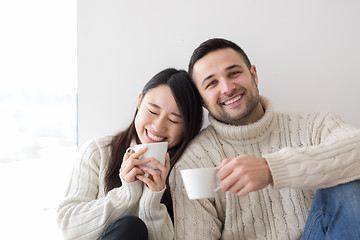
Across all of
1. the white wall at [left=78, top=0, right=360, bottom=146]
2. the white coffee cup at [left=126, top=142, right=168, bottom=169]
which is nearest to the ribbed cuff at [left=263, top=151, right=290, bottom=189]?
the white coffee cup at [left=126, top=142, right=168, bottom=169]

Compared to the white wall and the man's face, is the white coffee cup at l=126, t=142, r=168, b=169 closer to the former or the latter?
the man's face

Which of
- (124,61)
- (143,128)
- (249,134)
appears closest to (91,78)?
(124,61)

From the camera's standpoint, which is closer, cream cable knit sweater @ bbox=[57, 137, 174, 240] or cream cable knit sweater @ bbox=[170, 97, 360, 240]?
cream cable knit sweater @ bbox=[170, 97, 360, 240]

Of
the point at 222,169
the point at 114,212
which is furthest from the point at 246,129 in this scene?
the point at 114,212

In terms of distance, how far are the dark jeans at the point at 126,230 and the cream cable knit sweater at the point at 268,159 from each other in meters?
0.17

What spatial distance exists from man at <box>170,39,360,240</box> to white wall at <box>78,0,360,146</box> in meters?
0.34

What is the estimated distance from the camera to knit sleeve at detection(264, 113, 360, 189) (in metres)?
0.95

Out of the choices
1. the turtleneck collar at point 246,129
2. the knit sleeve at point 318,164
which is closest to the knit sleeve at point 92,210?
the turtleneck collar at point 246,129

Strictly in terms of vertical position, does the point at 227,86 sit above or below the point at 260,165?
above

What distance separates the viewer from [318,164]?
3.18 feet

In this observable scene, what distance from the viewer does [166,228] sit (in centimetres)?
123

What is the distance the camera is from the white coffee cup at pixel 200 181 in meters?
0.90

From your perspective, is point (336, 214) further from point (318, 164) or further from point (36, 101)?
point (36, 101)

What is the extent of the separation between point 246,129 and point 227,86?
19cm
